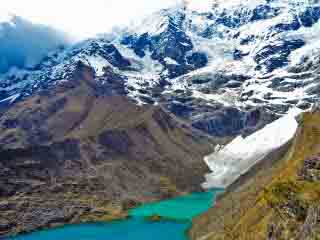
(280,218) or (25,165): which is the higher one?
(25,165)

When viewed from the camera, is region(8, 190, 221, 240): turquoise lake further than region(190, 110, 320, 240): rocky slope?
Yes

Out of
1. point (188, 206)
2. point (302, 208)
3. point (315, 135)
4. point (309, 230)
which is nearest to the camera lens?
point (309, 230)

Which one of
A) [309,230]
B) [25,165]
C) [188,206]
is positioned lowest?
[188,206]

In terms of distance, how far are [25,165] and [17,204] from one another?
25.8m

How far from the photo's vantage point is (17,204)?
174m

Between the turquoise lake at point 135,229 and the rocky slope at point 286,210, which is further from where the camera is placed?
the turquoise lake at point 135,229

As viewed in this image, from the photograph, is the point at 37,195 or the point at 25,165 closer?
the point at 37,195

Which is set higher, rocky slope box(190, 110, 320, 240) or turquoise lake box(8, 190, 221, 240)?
rocky slope box(190, 110, 320, 240)

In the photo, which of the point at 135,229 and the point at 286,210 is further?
the point at 135,229

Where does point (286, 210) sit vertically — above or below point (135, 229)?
above

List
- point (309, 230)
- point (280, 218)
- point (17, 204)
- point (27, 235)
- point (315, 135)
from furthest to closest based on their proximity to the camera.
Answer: point (17, 204) → point (27, 235) → point (315, 135) → point (280, 218) → point (309, 230)

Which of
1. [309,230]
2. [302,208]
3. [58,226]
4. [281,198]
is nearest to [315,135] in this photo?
[281,198]

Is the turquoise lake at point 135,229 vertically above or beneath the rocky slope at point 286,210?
beneath

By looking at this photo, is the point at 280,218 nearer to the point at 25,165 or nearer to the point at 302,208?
the point at 302,208
